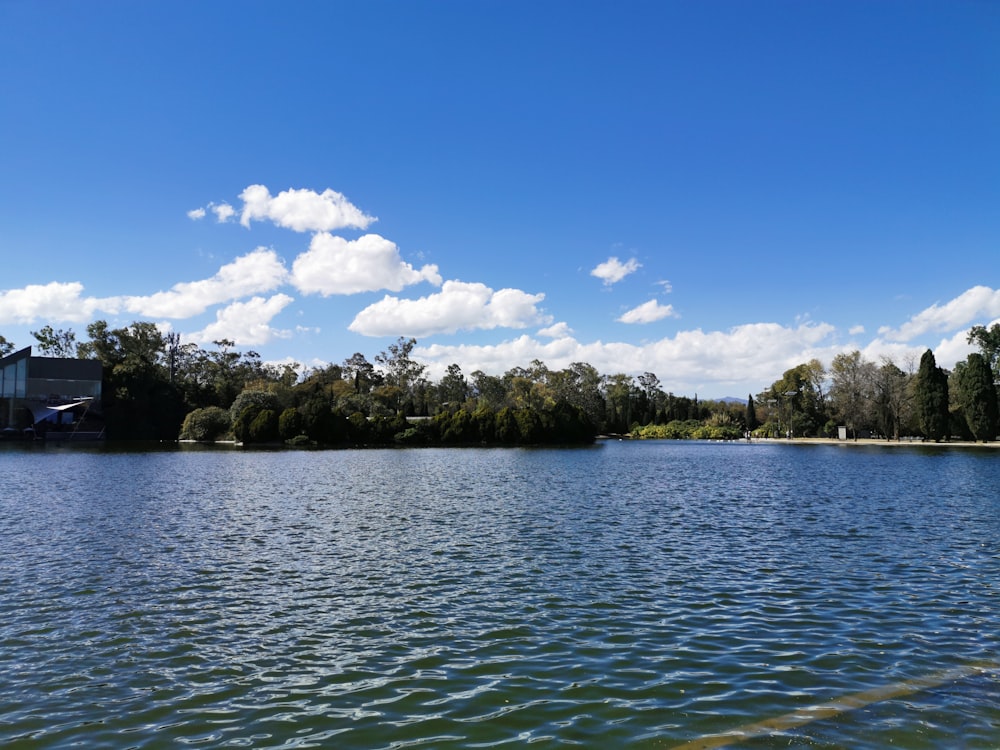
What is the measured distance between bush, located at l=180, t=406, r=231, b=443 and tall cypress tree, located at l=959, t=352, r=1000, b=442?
89.1 metres

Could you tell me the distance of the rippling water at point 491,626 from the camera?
677 cm

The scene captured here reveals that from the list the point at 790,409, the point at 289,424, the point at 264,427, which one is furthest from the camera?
the point at 790,409

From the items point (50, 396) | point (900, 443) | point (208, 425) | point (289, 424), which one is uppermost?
point (50, 396)

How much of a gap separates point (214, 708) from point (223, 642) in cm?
237

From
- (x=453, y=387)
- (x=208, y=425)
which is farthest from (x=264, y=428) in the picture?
(x=453, y=387)

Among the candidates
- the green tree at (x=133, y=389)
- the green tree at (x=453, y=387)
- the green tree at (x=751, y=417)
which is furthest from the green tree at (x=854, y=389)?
the green tree at (x=133, y=389)

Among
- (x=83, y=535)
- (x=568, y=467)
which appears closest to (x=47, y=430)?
(x=568, y=467)

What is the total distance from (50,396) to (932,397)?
11364 centimetres

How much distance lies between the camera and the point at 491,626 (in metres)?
10.0

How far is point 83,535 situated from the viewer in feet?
57.6

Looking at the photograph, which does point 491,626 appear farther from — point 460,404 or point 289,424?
point 460,404

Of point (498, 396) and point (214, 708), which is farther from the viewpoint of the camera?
point (498, 396)

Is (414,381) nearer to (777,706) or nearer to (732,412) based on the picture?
(732,412)

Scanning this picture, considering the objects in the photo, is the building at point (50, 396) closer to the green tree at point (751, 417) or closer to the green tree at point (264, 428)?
the green tree at point (264, 428)
